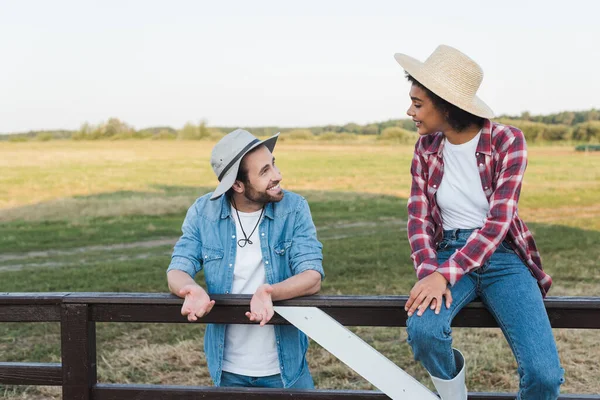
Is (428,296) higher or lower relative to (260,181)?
lower

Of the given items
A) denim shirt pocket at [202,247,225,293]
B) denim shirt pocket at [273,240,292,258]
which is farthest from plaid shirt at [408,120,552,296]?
denim shirt pocket at [202,247,225,293]

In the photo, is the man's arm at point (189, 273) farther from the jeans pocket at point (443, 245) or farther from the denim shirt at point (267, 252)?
the jeans pocket at point (443, 245)

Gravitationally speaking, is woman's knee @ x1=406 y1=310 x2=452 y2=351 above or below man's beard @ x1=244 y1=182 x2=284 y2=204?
below

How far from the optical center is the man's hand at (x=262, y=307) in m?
2.46

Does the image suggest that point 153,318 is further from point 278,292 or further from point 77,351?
point 278,292

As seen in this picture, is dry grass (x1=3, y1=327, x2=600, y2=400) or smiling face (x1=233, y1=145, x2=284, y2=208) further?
dry grass (x1=3, y1=327, x2=600, y2=400)

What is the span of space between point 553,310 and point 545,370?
24cm

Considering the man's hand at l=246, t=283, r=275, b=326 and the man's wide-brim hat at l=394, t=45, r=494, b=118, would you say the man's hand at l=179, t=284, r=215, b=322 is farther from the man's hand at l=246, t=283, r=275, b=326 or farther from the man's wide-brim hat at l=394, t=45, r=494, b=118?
the man's wide-brim hat at l=394, t=45, r=494, b=118

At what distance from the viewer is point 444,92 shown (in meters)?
2.72

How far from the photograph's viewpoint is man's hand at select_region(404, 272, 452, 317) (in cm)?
244

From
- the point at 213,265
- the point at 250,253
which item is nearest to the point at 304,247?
the point at 250,253

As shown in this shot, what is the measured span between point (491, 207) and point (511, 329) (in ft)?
1.42

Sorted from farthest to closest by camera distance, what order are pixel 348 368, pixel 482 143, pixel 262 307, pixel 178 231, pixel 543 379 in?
pixel 178 231
pixel 348 368
pixel 482 143
pixel 262 307
pixel 543 379

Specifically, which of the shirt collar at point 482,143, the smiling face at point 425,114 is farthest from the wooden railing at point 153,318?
the smiling face at point 425,114
